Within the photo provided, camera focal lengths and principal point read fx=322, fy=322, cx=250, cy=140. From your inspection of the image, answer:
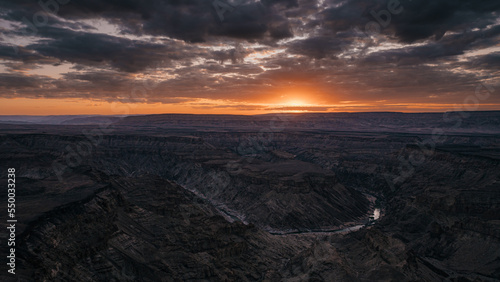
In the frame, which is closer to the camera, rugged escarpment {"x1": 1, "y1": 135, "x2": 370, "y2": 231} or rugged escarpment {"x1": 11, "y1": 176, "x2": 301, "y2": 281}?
rugged escarpment {"x1": 11, "y1": 176, "x2": 301, "y2": 281}

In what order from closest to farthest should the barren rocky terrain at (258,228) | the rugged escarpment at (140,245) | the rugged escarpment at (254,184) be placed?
1. the rugged escarpment at (140,245)
2. the barren rocky terrain at (258,228)
3. the rugged escarpment at (254,184)

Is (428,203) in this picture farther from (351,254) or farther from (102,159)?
(102,159)

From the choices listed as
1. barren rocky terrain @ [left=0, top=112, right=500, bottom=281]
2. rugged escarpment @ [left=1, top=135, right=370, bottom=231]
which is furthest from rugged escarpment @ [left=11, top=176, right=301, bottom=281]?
rugged escarpment @ [left=1, top=135, right=370, bottom=231]

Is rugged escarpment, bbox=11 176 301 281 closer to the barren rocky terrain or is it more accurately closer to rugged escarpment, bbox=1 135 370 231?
the barren rocky terrain

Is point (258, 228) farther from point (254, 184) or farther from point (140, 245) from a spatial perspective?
point (254, 184)

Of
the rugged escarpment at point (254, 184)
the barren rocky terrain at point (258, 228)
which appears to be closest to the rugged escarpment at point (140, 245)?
the barren rocky terrain at point (258, 228)

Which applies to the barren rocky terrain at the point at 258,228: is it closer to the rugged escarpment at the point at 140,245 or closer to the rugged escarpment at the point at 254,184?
the rugged escarpment at the point at 140,245

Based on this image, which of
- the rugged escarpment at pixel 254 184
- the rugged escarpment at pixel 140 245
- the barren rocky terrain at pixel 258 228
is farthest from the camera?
the rugged escarpment at pixel 254 184

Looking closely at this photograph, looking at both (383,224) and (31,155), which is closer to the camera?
(383,224)

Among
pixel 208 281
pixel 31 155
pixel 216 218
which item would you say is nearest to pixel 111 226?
pixel 208 281

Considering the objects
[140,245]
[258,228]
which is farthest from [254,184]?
[140,245]

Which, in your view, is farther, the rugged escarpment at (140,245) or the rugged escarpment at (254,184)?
the rugged escarpment at (254,184)
